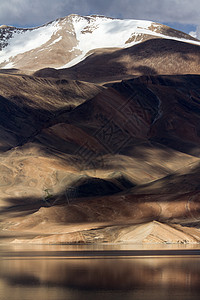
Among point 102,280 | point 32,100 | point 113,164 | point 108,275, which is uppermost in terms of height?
point 32,100

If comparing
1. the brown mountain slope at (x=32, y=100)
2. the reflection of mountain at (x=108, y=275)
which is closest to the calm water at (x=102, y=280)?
the reflection of mountain at (x=108, y=275)

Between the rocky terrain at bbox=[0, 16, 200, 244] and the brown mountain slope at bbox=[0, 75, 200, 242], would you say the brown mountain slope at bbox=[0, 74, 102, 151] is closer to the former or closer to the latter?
the rocky terrain at bbox=[0, 16, 200, 244]

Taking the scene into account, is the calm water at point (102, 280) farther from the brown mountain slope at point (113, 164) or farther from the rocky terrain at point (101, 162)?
the brown mountain slope at point (113, 164)

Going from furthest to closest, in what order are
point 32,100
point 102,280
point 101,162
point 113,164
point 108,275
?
1. point 32,100
2. point 101,162
3. point 113,164
4. point 108,275
5. point 102,280

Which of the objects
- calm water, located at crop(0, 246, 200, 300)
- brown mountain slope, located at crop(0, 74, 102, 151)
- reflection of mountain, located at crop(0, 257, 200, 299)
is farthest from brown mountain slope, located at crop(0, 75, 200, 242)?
calm water, located at crop(0, 246, 200, 300)

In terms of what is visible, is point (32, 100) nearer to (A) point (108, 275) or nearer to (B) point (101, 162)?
(B) point (101, 162)

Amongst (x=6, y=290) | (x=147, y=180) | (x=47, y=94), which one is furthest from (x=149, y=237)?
(x=47, y=94)

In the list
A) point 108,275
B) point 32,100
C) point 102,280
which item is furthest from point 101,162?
point 102,280
